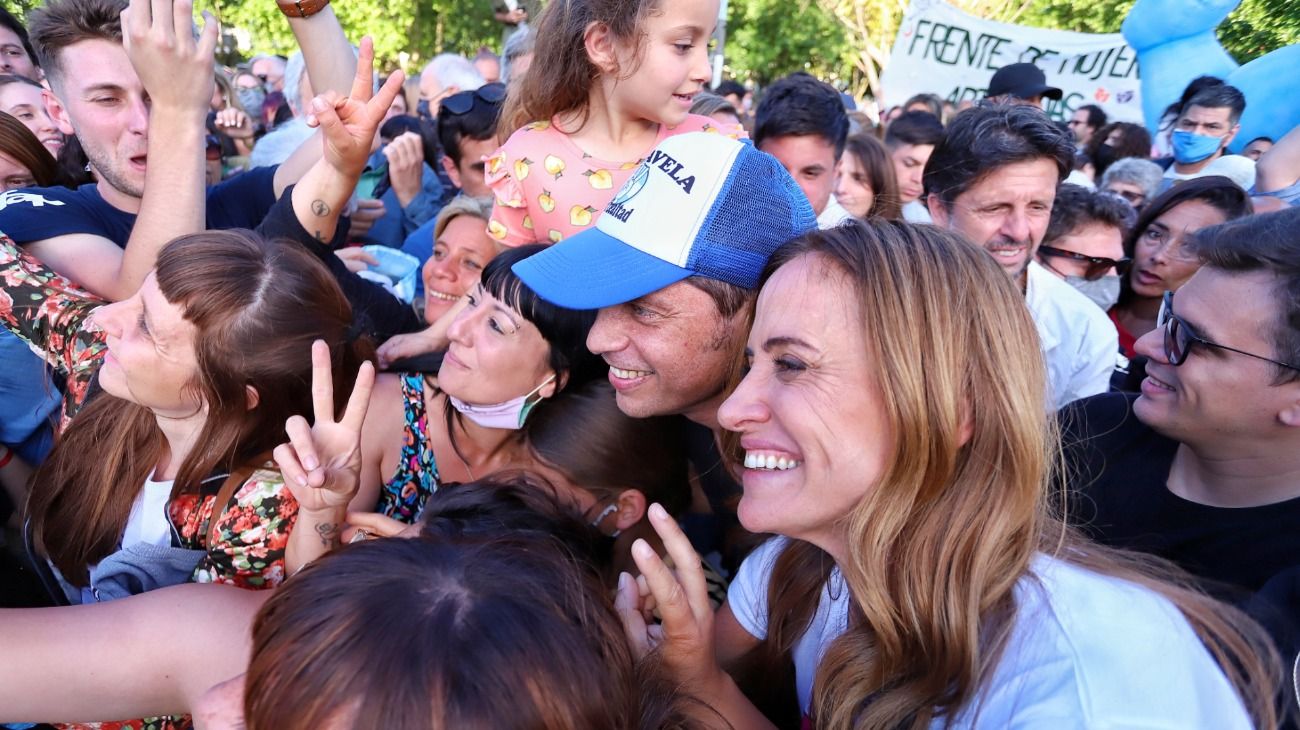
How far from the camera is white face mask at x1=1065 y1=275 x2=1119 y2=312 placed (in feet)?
12.2

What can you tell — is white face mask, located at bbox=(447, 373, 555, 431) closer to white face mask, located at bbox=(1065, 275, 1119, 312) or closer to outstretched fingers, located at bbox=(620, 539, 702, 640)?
outstretched fingers, located at bbox=(620, 539, 702, 640)

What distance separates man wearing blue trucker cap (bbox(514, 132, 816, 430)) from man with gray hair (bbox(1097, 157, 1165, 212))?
4.51m

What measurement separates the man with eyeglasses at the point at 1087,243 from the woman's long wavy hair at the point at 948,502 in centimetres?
266

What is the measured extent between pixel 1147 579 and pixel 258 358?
6.58 feet

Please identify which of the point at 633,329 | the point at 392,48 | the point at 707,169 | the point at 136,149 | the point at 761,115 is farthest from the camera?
the point at 392,48

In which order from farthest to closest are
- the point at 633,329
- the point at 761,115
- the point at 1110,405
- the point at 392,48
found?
the point at 392,48 < the point at 761,115 < the point at 1110,405 < the point at 633,329

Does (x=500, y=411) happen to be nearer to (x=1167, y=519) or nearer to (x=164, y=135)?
(x=164, y=135)

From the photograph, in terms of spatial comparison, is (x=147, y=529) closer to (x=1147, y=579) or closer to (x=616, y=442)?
(x=616, y=442)

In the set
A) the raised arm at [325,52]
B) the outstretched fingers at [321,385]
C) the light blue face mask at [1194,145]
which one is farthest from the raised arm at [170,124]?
the light blue face mask at [1194,145]

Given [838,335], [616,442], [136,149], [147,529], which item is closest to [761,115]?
[616,442]

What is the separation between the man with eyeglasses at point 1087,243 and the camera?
3.58 meters

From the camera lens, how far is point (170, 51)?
205 centimetres

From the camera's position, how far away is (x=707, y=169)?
1.87m

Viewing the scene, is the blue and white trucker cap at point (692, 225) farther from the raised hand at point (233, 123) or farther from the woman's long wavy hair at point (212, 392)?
the raised hand at point (233, 123)
